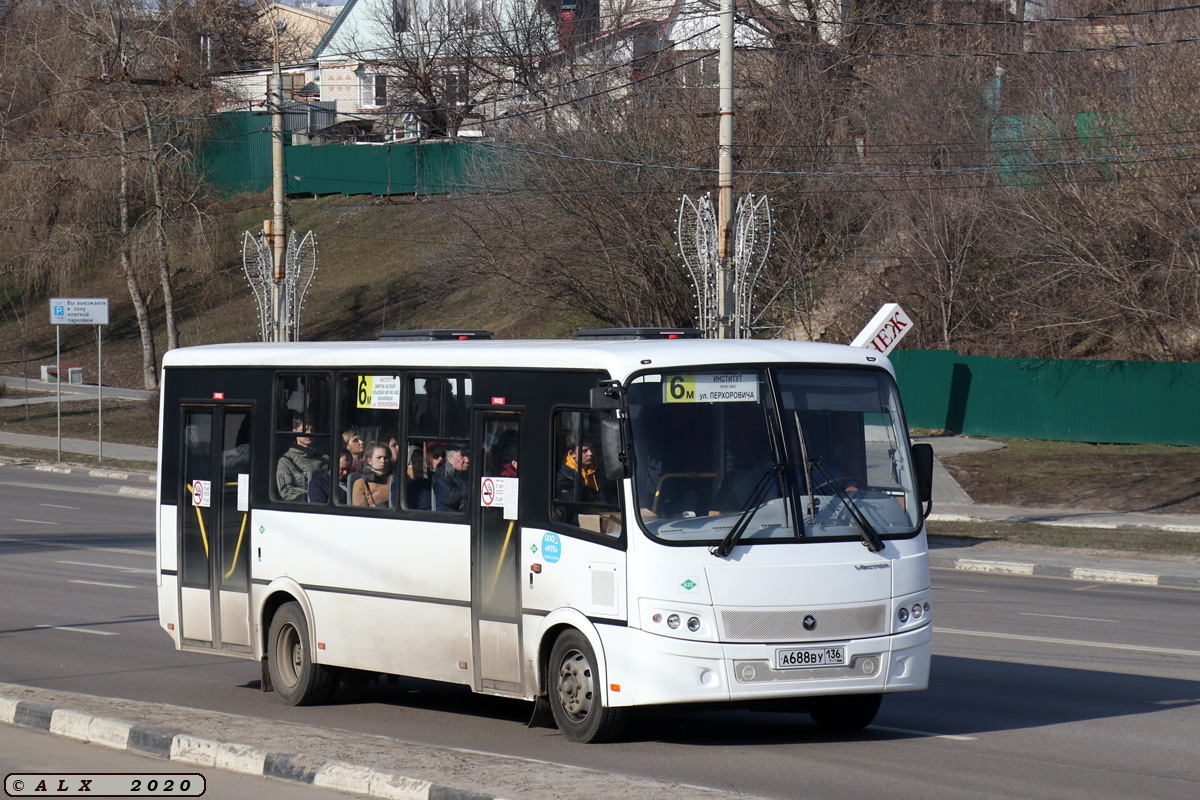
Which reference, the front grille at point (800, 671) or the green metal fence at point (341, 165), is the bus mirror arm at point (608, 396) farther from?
the green metal fence at point (341, 165)

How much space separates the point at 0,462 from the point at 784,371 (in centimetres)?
3341

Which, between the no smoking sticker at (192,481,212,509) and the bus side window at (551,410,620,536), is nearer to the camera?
the bus side window at (551,410,620,536)

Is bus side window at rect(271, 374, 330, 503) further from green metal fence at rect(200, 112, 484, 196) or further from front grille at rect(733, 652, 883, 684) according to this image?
green metal fence at rect(200, 112, 484, 196)

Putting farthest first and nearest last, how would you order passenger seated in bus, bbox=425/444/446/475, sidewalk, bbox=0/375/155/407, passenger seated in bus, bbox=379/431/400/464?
sidewalk, bbox=0/375/155/407 < passenger seated in bus, bbox=379/431/400/464 < passenger seated in bus, bbox=425/444/446/475

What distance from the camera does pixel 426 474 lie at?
970cm

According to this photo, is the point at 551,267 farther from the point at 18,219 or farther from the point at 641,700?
the point at 641,700

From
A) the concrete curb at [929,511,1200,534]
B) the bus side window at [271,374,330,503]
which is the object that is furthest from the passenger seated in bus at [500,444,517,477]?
the concrete curb at [929,511,1200,534]

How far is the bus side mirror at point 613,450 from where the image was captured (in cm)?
828

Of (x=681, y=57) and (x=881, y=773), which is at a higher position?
(x=681, y=57)

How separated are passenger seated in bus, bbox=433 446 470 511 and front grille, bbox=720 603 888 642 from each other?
2.19 m

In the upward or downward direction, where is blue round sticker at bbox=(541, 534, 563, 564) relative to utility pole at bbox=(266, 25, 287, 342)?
downward

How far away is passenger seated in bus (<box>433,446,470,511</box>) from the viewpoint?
9414 millimetres

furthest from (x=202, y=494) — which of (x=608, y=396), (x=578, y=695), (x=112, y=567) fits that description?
(x=112, y=567)

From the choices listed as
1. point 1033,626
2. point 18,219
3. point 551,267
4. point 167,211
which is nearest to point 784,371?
point 1033,626
